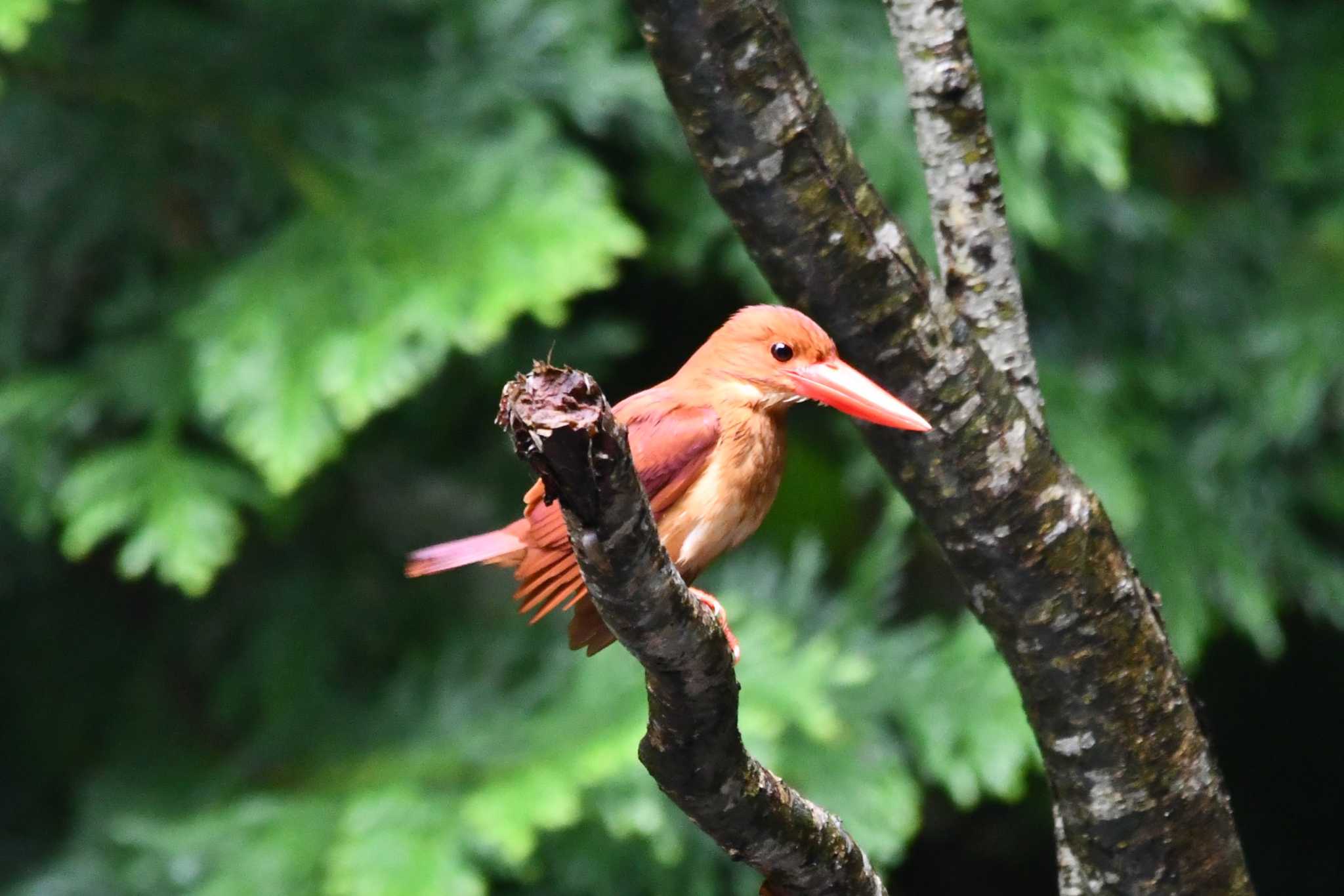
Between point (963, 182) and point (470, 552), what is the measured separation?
647 mm

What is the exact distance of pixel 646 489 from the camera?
4.84 feet

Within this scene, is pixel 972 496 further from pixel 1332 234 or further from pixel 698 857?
pixel 1332 234

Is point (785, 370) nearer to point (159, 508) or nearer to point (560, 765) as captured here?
point (560, 765)

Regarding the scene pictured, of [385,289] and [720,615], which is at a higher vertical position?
[720,615]

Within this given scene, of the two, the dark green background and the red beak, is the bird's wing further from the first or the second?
the dark green background

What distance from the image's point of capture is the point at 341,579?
3170 millimetres

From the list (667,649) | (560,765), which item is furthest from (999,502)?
(560,765)

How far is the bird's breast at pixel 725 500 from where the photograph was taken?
1501 millimetres

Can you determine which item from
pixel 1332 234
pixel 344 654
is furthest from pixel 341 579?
pixel 1332 234

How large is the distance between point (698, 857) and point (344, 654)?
87 centimetres

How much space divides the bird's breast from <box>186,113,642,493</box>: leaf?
82 centimetres

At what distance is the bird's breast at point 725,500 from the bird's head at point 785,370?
0.05 metres

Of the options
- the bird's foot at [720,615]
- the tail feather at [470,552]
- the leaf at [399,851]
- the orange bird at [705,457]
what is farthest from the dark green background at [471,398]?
the bird's foot at [720,615]

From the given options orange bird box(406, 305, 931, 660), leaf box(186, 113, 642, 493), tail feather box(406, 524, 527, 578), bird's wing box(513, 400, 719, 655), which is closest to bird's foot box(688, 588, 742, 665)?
orange bird box(406, 305, 931, 660)
